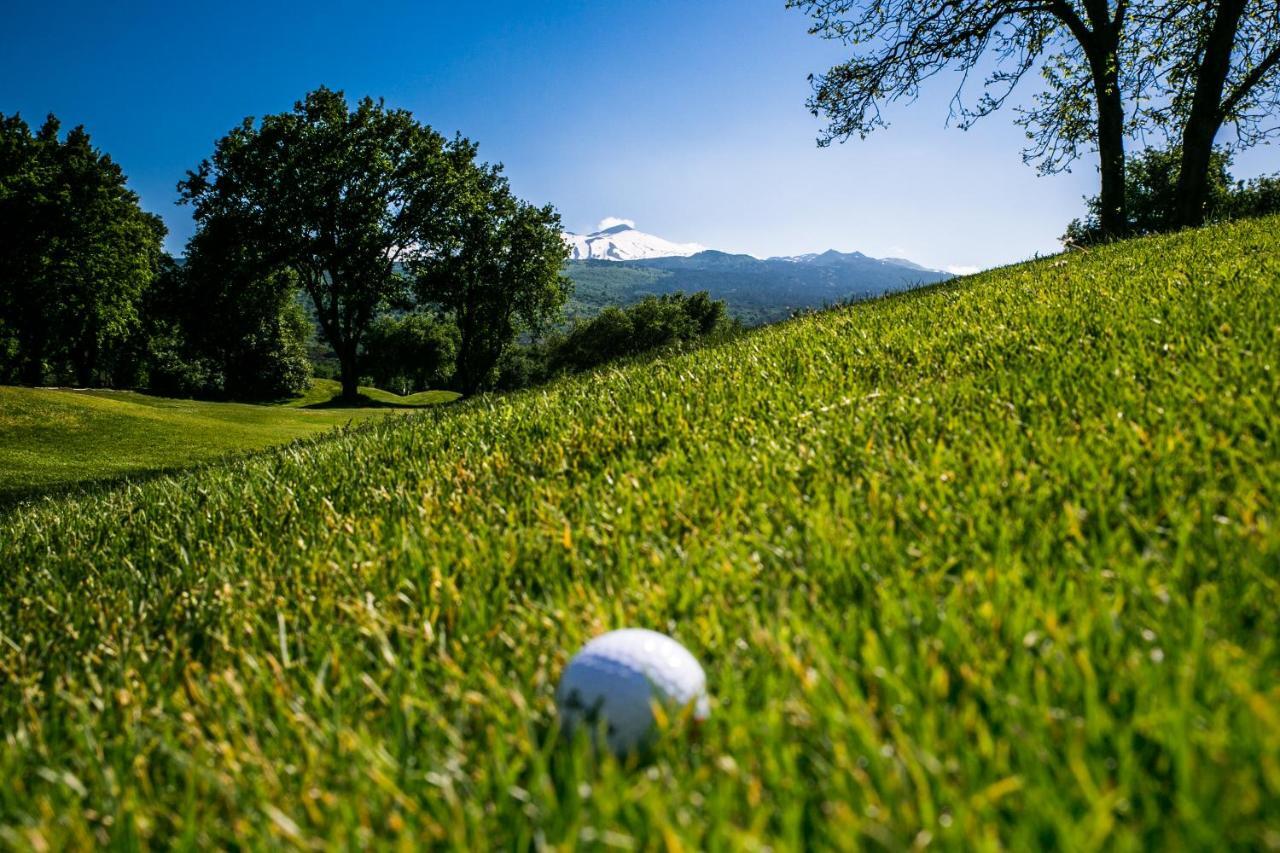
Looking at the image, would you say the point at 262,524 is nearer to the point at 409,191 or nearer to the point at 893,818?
the point at 893,818

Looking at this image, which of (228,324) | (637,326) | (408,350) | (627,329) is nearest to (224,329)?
(228,324)

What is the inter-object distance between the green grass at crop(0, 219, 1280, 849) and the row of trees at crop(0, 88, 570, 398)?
34259 millimetres

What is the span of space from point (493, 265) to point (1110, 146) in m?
34.0

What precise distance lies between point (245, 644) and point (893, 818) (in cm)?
219

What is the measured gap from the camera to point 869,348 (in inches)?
197

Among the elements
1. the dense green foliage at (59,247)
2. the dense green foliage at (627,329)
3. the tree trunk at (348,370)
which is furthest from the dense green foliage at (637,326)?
the dense green foliage at (59,247)

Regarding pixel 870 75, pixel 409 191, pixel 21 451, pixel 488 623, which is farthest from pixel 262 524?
pixel 409 191

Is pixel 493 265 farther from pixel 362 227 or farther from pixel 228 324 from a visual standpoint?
pixel 228 324

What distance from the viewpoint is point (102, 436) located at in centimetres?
1734

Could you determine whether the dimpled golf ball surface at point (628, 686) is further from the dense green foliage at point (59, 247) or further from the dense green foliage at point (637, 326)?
the dense green foliage at point (637, 326)

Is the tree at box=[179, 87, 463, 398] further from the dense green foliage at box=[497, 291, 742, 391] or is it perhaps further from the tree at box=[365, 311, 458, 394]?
the tree at box=[365, 311, 458, 394]

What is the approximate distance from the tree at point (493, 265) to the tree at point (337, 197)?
1311 mm

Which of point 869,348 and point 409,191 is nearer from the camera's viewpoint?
point 869,348

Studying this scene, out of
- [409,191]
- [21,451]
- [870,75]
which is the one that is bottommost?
[21,451]
